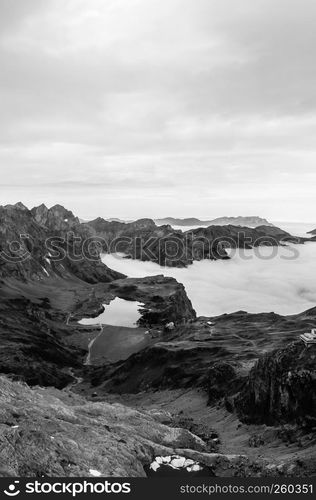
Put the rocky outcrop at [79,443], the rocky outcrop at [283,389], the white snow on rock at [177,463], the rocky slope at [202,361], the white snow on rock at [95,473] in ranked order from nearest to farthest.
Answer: the rocky outcrop at [79,443], the white snow on rock at [95,473], the white snow on rock at [177,463], the rocky outcrop at [283,389], the rocky slope at [202,361]

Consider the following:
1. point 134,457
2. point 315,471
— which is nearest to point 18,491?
point 134,457

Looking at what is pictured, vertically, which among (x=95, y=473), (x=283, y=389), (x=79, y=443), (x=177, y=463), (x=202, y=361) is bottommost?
(x=202, y=361)

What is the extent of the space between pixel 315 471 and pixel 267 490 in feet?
35.9

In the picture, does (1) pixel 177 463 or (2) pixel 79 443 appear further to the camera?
(1) pixel 177 463

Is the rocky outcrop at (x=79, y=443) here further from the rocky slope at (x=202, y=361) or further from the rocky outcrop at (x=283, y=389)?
the rocky slope at (x=202, y=361)

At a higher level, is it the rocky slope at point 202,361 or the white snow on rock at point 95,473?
the white snow on rock at point 95,473

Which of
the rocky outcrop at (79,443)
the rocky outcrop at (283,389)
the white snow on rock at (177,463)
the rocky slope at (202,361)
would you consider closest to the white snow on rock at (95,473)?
the rocky outcrop at (79,443)

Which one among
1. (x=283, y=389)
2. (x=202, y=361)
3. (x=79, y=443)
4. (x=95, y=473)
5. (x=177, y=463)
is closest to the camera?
(x=95, y=473)

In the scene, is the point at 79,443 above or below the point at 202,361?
above

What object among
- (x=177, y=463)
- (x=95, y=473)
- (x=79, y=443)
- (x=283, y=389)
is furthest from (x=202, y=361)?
(x=95, y=473)

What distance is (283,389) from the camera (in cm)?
7206

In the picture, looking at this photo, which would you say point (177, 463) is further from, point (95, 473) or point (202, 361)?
point (202, 361)

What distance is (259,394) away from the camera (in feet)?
265

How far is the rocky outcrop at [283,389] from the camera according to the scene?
66.0 m
